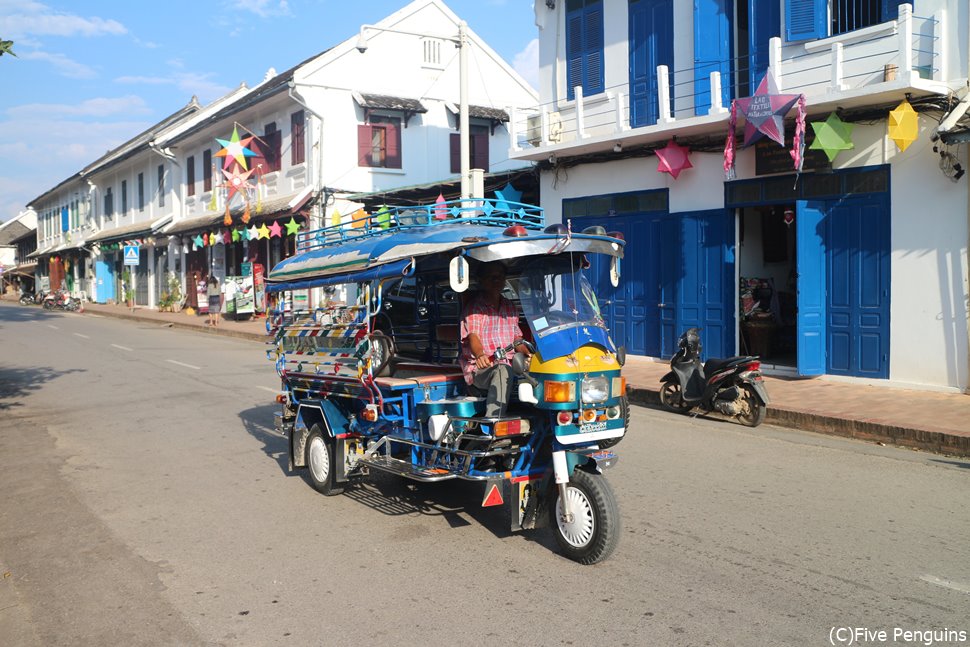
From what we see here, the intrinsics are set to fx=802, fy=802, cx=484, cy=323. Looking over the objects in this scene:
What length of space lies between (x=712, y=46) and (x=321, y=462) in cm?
1076

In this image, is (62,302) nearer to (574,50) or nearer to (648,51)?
(574,50)

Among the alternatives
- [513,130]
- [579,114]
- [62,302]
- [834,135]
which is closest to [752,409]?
[834,135]

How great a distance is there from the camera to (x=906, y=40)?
10906mm

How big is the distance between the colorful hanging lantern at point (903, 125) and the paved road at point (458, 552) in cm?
443

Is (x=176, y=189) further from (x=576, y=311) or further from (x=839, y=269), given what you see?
(x=576, y=311)

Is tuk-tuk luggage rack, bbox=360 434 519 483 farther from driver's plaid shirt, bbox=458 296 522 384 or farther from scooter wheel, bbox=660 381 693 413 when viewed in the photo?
scooter wheel, bbox=660 381 693 413

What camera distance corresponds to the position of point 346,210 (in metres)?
25.2

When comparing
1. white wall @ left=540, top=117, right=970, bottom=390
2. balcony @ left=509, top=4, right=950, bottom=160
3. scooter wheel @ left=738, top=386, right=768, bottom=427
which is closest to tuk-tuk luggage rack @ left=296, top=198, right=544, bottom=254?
scooter wheel @ left=738, top=386, right=768, bottom=427

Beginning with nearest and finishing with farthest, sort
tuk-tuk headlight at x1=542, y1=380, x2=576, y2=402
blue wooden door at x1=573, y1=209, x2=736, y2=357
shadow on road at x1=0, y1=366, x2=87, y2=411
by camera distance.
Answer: tuk-tuk headlight at x1=542, y1=380, x2=576, y2=402 < shadow on road at x1=0, y1=366, x2=87, y2=411 < blue wooden door at x1=573, y1=209, x2=736, y2=357

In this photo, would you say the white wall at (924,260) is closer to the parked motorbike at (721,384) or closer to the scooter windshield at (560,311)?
the parked motorbike at (721,384)

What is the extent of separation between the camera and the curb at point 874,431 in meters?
8.74

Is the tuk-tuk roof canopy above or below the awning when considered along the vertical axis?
below

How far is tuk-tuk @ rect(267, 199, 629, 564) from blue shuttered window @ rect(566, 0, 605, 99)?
32.6 ft

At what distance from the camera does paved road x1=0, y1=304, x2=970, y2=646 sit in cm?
435
